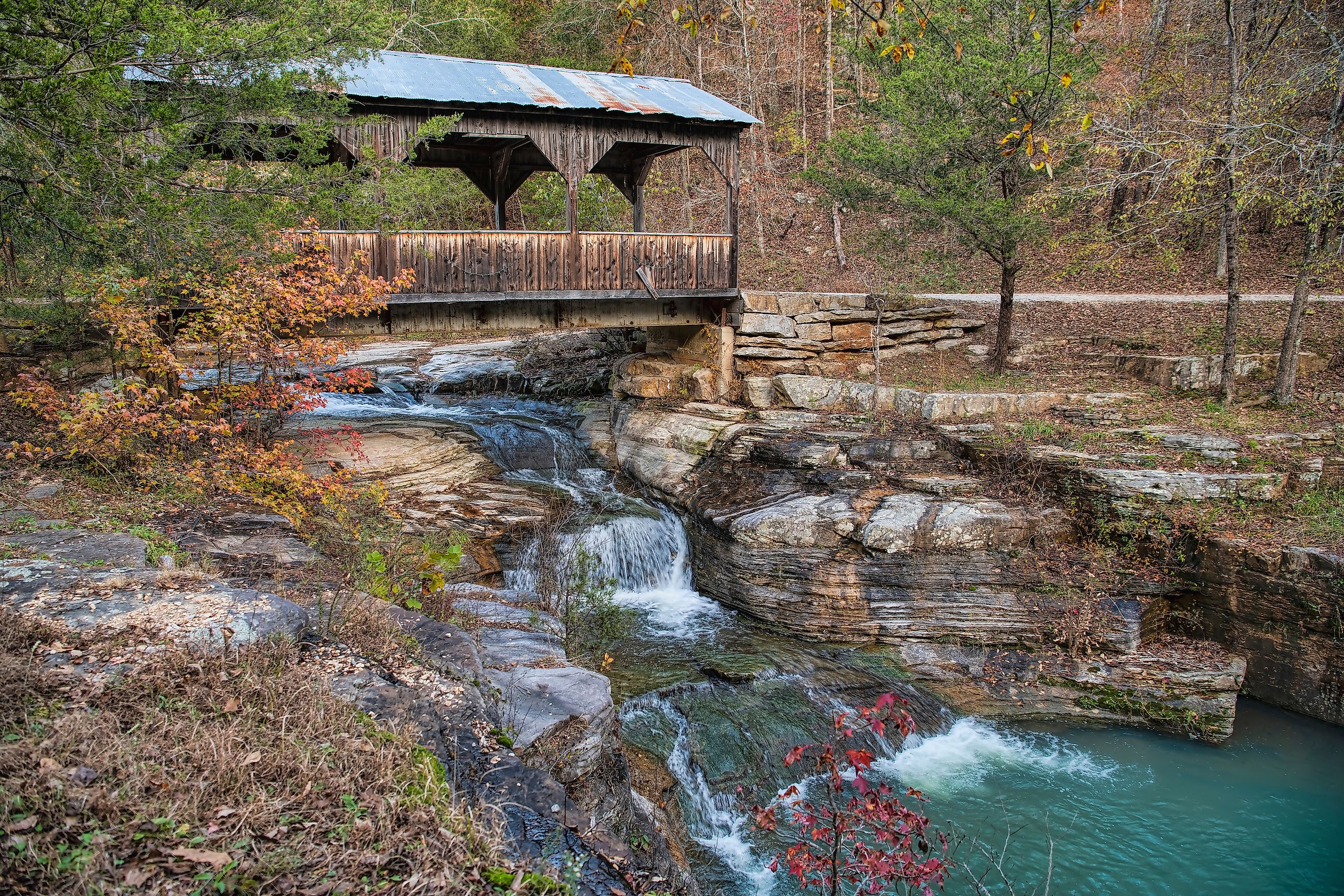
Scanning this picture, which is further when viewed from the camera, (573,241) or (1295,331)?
(573,241)

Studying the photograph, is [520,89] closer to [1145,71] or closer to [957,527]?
[957,527]

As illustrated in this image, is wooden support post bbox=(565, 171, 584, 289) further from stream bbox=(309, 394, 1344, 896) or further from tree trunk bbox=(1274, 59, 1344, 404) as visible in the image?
tree trunk bbox=(1274, 59, 1344, 404)

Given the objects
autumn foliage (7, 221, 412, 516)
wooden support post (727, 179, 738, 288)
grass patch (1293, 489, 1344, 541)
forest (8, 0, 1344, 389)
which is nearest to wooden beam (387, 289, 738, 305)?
wooden support post (727, 179, 738, 288)

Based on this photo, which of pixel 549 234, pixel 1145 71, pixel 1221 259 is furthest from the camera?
pixel 1145 71

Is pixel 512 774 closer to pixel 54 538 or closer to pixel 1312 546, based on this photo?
pixel 54 538

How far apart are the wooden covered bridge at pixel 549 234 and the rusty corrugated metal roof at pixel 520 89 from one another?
31mm

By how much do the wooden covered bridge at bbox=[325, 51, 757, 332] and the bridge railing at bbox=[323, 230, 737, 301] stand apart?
2 centimetres

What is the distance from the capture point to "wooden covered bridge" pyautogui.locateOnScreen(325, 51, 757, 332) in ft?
39.6

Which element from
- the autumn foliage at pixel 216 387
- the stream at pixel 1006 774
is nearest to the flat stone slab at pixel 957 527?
the stream at pixel 1006 774

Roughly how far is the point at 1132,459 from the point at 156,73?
1185 centimetres

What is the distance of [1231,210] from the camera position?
1180cm

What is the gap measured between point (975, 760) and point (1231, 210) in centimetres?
910

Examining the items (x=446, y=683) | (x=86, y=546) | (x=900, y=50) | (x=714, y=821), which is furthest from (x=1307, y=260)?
(x=86, y=546)

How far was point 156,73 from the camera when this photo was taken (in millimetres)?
6949
